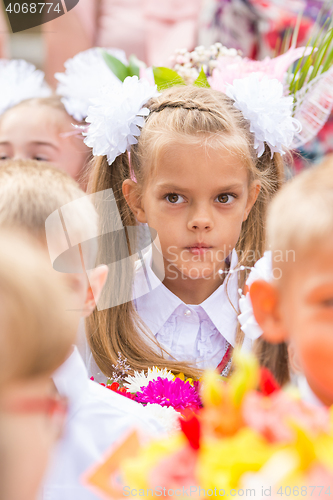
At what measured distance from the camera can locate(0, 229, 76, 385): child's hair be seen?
0.57 metres

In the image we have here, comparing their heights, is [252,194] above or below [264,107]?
below

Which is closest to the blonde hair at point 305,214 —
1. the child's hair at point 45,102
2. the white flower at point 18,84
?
the child's hair at point 45,102

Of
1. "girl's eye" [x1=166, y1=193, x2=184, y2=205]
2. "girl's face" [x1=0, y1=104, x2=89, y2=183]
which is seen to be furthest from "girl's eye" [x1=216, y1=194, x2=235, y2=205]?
"girl's face" [x1=0, y1=104, x2=89, y2=183]

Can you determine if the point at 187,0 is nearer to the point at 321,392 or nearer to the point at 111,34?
the point at 111,34

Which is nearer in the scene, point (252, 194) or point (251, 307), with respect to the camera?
point (251, 307)

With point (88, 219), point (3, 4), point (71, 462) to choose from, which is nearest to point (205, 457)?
point (71, 462)

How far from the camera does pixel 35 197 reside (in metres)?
0.97

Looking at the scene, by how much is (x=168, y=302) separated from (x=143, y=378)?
1.08 feet

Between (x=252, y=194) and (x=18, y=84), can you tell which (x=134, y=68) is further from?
(x=252, y=194)

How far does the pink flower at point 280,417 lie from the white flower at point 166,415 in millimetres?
637

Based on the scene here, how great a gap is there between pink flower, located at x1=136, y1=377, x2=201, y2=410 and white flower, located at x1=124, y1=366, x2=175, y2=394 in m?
0.02

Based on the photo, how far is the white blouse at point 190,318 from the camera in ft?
5.51

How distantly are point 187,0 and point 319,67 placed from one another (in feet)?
2.81

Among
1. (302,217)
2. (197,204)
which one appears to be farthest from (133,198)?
(302,217)
